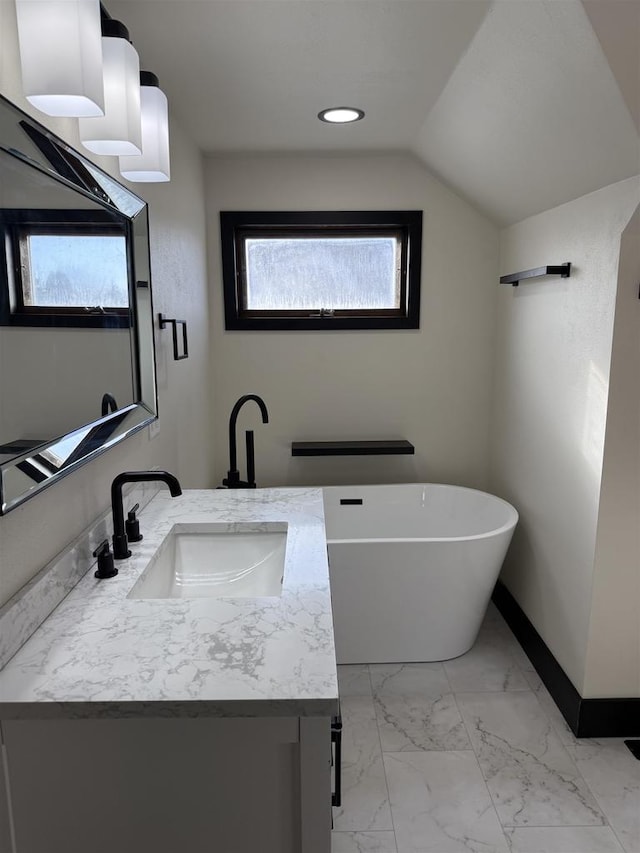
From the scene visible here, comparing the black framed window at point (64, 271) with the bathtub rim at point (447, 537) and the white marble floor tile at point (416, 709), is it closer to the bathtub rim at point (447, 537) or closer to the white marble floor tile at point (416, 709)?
the bathtub rim at point (447, 537)

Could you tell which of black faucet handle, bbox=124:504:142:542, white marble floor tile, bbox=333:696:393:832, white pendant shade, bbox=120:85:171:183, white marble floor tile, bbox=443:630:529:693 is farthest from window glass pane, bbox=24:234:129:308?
white marble floor tile, bbox=443:630:529:693

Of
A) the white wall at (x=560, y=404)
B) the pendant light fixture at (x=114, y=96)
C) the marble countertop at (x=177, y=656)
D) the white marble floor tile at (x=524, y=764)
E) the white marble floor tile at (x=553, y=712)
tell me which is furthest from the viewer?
the white marble floor tile at (x=553, y=712)

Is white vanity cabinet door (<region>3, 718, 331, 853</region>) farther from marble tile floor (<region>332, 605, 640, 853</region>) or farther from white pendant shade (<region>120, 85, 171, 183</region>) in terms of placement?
white pendant shade (<region>120, 85, 171, 183</region>)

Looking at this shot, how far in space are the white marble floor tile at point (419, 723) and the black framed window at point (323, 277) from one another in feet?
5.80

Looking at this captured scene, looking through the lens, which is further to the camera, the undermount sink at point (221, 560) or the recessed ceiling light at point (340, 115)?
the recessed ceiling light at point (340, 115)

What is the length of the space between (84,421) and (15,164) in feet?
1.78

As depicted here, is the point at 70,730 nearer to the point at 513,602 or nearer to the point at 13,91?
the point at 13,91

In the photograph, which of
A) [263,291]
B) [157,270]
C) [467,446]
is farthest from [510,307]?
[157,270]

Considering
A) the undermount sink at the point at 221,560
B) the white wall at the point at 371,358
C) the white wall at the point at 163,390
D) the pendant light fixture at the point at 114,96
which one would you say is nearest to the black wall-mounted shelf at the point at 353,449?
the white wall at the point at 371,358

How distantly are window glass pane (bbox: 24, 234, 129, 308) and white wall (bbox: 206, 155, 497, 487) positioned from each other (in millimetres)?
1501

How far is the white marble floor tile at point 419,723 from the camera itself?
2000mm

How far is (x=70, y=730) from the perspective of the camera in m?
0.90

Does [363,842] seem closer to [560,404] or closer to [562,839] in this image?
[562,839]

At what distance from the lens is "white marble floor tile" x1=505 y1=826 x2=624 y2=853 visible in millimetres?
1606
